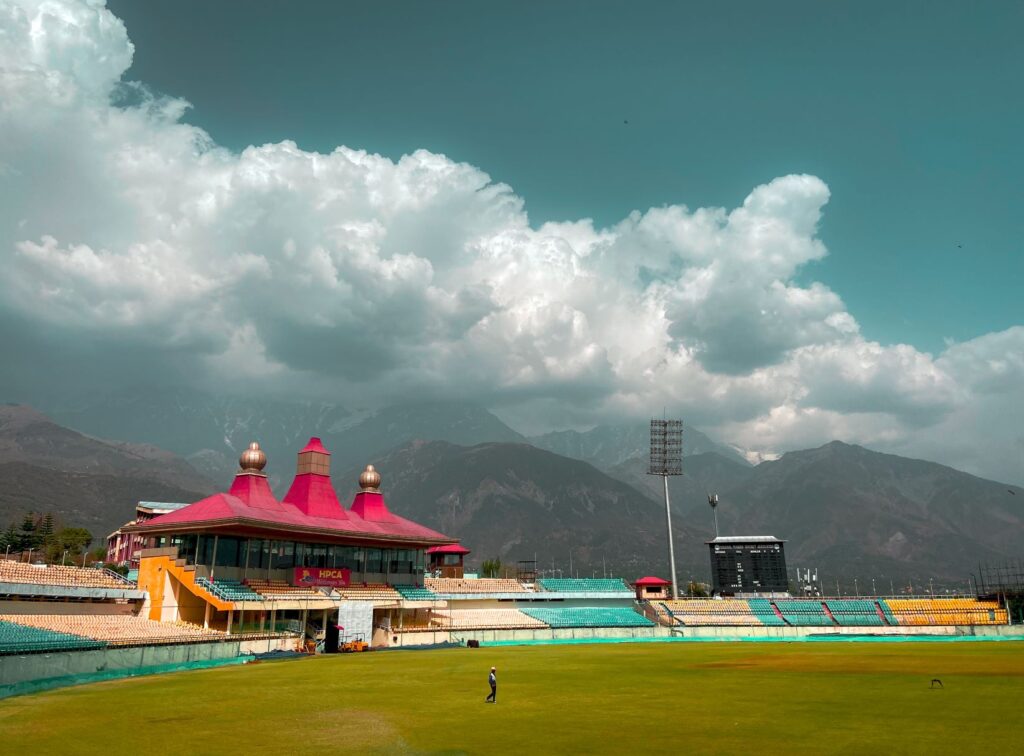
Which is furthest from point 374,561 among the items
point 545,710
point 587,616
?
point 545,710

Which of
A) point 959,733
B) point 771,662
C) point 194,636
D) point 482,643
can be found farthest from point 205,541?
point 959,733

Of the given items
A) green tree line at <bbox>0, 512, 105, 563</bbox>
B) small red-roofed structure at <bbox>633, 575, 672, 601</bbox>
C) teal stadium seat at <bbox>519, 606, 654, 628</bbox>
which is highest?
green tree line at <bbox>0, 512, 105, 563</bbox>

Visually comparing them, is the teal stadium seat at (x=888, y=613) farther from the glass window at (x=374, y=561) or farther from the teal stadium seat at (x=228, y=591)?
the teal stadium seat at (x=228, y=591)

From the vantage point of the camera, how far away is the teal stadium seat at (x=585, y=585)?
Answer: 90.2 m

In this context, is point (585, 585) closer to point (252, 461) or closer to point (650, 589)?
point (650, 589)

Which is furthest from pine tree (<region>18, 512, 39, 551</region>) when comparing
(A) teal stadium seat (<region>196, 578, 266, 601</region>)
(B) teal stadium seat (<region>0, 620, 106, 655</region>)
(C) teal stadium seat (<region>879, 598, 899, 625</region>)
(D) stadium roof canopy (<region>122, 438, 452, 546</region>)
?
(C) teal stadium seat (<region>879, 598, 899, 625</region>)

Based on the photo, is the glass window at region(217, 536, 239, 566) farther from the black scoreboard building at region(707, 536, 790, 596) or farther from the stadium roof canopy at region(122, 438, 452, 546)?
the black scoreboard building at region(707, 536, 790, 596)

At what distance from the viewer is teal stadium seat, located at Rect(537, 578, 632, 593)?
90250mm

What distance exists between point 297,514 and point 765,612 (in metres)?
55.3

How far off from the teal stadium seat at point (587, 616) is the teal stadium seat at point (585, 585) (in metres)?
3.66

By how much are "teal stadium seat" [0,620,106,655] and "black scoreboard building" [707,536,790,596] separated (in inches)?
3056

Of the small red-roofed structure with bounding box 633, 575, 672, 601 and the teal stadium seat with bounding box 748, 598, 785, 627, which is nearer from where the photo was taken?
the teal stadium seat with bounding box 748, 598, 785, 627

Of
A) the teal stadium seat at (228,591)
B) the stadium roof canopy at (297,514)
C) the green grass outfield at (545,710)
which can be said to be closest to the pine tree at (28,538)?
the stadium roof canopy at (297,514)

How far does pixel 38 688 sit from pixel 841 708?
32110mm
